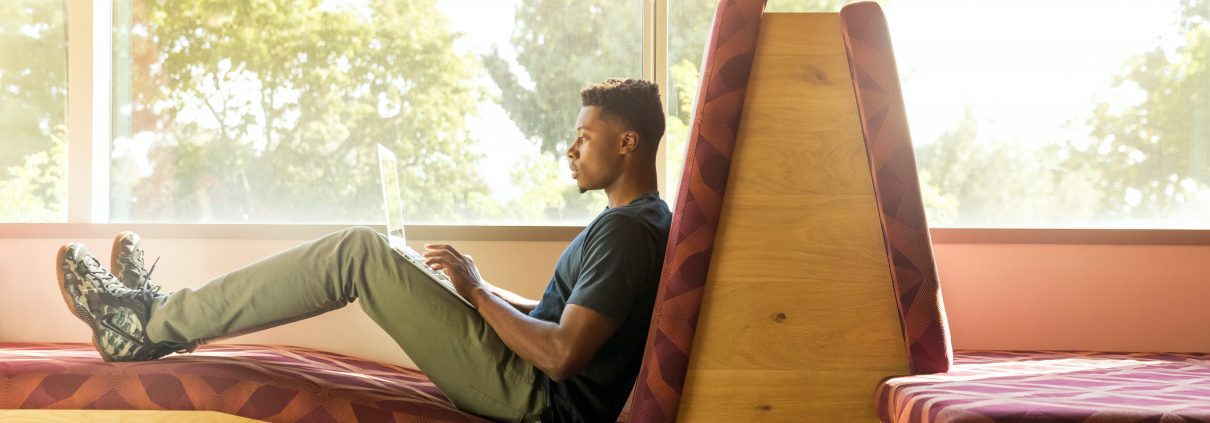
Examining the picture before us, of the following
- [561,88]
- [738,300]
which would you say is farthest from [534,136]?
[738,300]

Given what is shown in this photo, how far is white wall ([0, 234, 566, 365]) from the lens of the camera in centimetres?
257

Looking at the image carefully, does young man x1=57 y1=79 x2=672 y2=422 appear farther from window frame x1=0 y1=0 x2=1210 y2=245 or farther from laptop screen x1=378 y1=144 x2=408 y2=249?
window frame x1=0 y1=0 x2=1210 y2=245

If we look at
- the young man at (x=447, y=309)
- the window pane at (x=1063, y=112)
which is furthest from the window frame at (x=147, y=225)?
the young man at (x=447, y=309)

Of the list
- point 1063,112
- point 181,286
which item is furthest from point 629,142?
point 181,286

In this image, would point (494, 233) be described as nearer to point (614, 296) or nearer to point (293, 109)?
point (293, 109)

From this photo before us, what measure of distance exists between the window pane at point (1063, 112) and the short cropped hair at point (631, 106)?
559 millimetres

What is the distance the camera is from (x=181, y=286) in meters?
2.61

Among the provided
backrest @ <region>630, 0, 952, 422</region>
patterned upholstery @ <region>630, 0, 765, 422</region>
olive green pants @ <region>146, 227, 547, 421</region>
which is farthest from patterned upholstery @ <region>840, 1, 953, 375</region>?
olive green pants @ <region>146, 227, 547, 421</region>

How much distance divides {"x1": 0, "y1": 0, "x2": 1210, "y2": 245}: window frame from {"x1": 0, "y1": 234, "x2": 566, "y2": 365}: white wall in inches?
1.1

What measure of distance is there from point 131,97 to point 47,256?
0.51m

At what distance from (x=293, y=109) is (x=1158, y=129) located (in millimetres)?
2393

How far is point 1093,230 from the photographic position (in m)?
2.43

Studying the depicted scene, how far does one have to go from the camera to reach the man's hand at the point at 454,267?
181 centimetres

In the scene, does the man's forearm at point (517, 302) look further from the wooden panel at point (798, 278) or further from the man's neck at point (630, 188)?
the wooden panel at point (798, 278)
